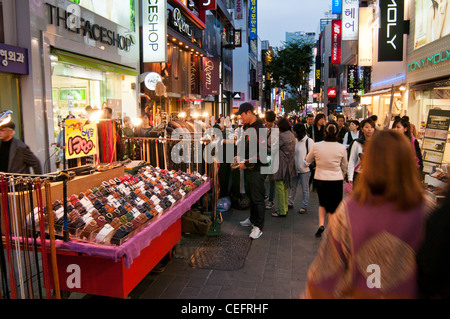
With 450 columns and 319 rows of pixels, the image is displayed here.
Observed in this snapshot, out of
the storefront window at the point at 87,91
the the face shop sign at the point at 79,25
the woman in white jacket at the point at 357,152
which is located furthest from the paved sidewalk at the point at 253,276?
the the face shop sign at the point at 79,25

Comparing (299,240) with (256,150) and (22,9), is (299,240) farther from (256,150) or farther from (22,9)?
(22,9)

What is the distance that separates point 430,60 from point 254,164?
9.55 metres

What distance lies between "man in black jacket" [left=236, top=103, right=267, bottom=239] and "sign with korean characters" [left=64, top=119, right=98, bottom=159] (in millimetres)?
2539

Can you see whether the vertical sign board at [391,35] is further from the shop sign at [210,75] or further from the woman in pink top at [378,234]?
the woman in pink top at [378,234]

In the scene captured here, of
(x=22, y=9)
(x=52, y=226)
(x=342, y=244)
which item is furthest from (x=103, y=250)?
(x=22, y=9)

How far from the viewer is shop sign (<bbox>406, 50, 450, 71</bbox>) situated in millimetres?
10770

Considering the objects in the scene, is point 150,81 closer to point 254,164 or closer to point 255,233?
point 254,164

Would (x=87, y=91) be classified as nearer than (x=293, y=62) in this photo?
Yes

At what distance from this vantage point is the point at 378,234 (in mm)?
1803

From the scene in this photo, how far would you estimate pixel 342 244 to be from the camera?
6.13ft

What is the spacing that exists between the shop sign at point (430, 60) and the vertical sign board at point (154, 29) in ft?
31.0

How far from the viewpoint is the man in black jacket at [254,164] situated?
6.21 m

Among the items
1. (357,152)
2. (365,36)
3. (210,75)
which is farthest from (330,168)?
(210,75)

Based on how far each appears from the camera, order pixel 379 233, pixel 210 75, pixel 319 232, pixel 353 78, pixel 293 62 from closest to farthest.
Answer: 1. pixel 379 233
2. pixel 319 232
3. pixel 210 75
4. pixel 353 78
5. pixel 293 62
